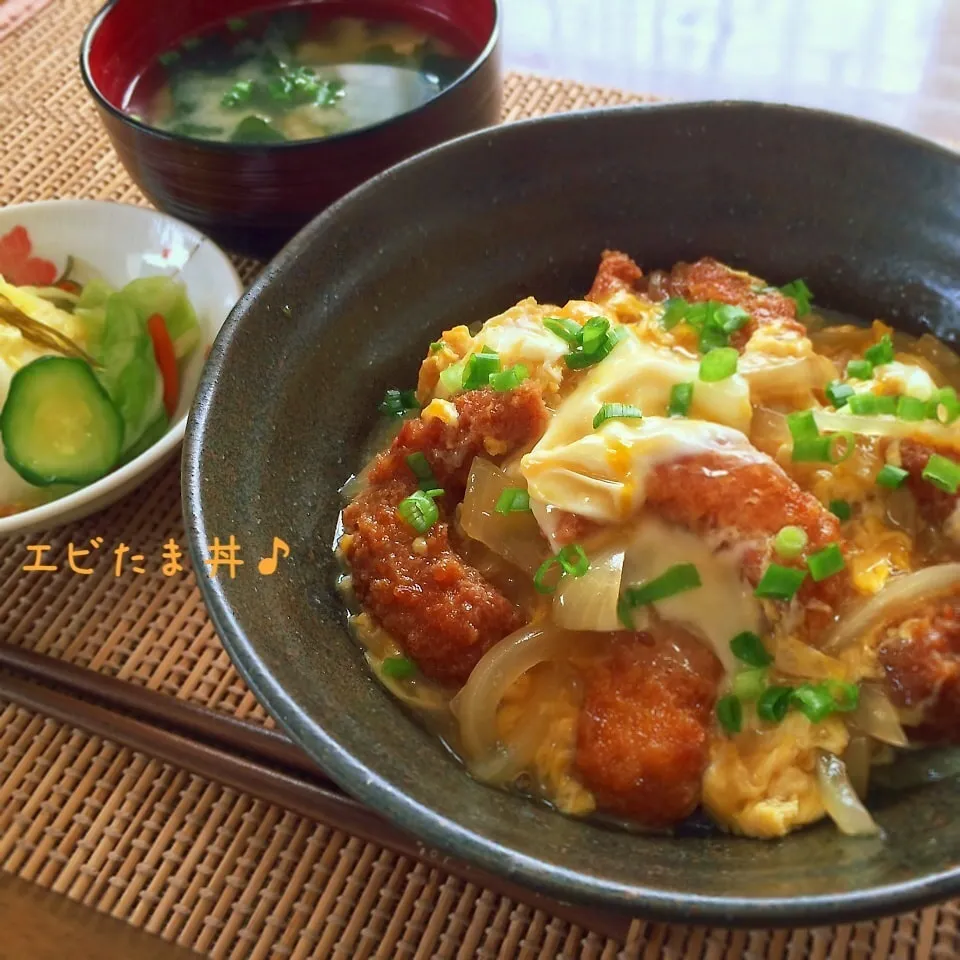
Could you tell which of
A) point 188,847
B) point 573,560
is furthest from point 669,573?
point 188,847

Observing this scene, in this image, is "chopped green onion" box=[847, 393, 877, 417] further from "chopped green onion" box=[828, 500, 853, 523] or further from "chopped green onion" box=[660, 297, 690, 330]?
"chopped green onion" box=[660, 297, 690, 330]

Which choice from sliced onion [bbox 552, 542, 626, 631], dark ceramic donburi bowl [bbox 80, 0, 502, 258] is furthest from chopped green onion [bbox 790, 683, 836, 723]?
Result: dark ceramic donburi bowl [bbox 80, 0, 502, 258]

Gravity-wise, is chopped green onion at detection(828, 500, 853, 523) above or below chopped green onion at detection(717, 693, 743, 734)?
above

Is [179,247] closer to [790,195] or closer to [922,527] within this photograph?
[790,195]

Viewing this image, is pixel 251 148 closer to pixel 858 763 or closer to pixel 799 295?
pixel 799 295

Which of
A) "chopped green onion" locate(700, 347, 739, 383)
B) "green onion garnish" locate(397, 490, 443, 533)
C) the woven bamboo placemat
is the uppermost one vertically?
"chopped green onion" locate(700, 347, 739, 383)

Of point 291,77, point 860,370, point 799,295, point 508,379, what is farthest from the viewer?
point 291,77

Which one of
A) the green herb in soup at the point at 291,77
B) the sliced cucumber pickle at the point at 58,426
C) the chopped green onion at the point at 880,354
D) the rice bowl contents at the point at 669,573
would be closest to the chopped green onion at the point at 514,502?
the rice bowl contents at the point at 669,573
